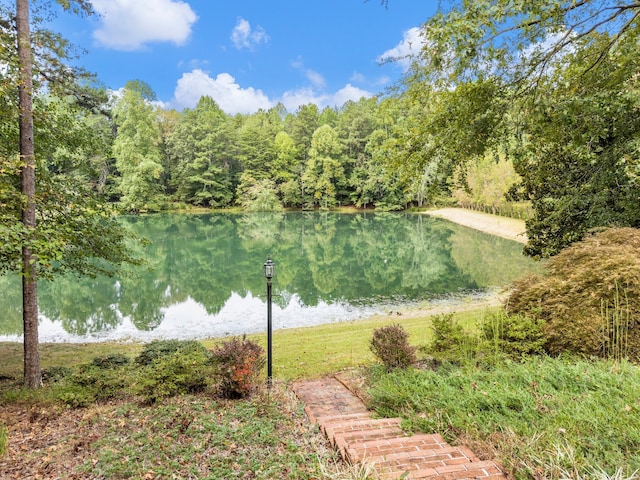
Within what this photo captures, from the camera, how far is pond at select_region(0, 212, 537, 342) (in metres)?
12.5

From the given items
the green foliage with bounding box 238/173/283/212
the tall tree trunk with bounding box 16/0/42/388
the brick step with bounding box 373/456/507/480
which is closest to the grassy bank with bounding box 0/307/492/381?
the tall tree trunk with bounding box 16/0/42/388

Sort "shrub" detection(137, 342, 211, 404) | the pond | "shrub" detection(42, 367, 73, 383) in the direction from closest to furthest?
"shrub" detection(137, 342, 211, 404)
"shrub" detection(42, 367, 73, 383)
the pond

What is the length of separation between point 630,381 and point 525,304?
210 centimetres

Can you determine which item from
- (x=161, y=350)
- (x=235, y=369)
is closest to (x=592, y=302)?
(x=235, y=369)

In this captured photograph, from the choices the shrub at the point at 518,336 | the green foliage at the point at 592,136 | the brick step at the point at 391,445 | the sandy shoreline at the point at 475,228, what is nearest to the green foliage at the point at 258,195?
the sandy shoreline at the point at 475,228

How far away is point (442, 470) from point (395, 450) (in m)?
0.44

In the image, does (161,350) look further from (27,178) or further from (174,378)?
(27,178)

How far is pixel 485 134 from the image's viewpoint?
6.23 m

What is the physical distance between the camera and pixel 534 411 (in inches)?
131

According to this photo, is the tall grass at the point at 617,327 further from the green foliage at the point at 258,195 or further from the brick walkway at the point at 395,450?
the green foliage at the point at 258,195

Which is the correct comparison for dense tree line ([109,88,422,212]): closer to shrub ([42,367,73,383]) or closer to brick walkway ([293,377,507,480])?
shrub ([42,367,73,383])

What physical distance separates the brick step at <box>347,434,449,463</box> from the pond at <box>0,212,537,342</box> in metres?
6.47

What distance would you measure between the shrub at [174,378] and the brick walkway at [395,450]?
1550mm

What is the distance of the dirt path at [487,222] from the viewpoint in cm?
3006
